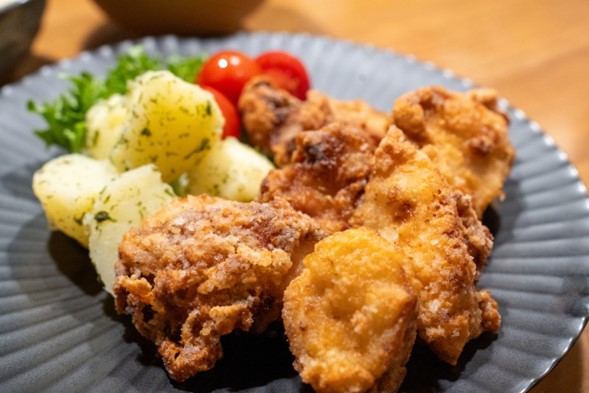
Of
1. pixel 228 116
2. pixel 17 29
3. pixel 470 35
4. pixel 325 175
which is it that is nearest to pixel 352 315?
pixel 325 175

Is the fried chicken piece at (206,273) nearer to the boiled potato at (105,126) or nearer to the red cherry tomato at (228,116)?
the boiled potato at (105,126)

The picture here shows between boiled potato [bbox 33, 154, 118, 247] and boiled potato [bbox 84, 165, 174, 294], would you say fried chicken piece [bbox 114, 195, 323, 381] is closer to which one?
boiled potato [bbox 84, 165, 174, 294]

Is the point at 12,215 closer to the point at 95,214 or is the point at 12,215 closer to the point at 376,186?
the point at 95,214

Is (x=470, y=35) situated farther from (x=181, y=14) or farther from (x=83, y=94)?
(x=83, y=94)

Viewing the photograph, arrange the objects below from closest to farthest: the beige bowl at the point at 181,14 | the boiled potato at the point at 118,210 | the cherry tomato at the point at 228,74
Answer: the boiled potato at the point at 118,210 < the cherry tomato at the point at 228,74 < the beige bowl at the point at 181,14

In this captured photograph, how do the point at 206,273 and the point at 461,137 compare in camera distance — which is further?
the point at 461,137

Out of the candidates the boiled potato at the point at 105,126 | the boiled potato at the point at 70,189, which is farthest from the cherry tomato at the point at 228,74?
the boiled potato at the point at 70,189

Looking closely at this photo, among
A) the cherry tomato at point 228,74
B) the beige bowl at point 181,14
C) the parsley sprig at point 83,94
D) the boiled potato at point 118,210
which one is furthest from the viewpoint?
the beige bowl at point 181,14
